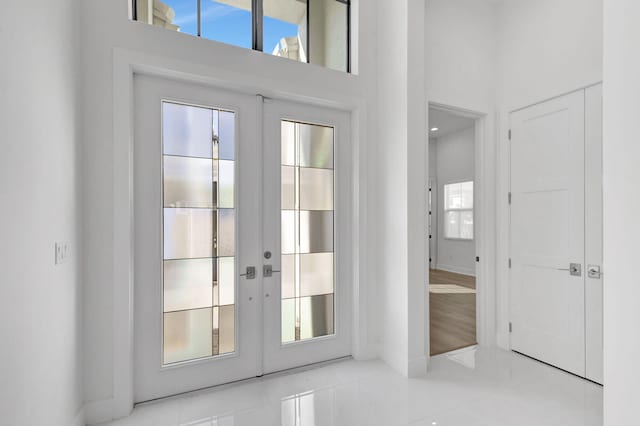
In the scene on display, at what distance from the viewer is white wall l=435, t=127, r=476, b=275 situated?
7262 millimetres

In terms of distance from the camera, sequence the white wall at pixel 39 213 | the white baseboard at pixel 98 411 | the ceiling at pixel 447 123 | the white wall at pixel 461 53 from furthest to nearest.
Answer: the ceiling at pixel 447 123 → the white wall at pixel 461 53 → the white baseboard at pixel 98 411 → the white wall at pixel 39 213

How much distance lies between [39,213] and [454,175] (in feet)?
26.5

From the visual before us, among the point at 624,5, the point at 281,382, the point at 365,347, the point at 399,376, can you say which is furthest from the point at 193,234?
the point at 624,5

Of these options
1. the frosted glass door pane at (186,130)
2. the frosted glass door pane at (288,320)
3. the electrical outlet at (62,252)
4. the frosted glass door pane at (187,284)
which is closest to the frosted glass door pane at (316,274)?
the frosted glass door pane at (288,320)

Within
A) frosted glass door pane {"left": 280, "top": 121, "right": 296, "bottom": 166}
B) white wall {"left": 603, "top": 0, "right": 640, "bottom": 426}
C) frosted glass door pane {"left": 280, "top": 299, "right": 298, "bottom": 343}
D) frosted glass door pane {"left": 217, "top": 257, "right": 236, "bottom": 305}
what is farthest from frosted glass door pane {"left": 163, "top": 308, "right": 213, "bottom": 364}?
white wall {"left": 603, "top": 0, "right": 640, "bottom": 426}

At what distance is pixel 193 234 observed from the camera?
94.3 inches

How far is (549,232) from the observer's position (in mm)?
2855

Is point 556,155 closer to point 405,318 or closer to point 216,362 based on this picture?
point 405,318

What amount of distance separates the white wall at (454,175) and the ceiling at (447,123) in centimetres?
20

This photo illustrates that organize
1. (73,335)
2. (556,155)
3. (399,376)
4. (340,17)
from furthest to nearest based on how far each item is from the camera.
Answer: (340,17), (556,155), (399,376), (73,335)

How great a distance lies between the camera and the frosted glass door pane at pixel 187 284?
7.62 feet

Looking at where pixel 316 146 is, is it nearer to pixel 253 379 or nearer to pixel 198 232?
pixel 198 232

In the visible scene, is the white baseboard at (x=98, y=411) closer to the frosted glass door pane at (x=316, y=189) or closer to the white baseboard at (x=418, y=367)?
the frosted glass door pane at (x=316, y=189)

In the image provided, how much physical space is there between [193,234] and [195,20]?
1.75m
